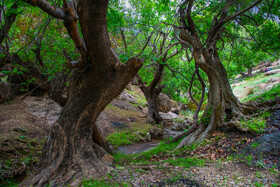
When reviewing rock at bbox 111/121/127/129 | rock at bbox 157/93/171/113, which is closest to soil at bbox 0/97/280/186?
rock at bbox 111/121/127/129

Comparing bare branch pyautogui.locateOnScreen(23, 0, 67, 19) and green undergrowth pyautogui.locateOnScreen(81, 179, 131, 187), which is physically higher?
bare branch pyautogui.locateOnScreen(23, 0, 67, 19)

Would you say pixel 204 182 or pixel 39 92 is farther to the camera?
pixel 39 92

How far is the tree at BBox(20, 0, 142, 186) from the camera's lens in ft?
10.9

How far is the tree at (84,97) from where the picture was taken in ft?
10.9

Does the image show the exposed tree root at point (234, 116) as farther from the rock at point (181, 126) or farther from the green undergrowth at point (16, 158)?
the rock at point (181, 126)

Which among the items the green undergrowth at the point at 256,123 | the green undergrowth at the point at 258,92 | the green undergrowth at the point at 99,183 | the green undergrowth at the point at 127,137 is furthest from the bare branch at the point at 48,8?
the green undergrowth at the point at 258,92

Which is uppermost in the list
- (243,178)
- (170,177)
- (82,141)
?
(82,141)

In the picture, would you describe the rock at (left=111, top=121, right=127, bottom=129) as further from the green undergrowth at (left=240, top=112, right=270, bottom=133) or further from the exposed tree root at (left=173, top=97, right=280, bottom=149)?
the green undergrowth at (left=240, top=112, right=270, bottom=133)

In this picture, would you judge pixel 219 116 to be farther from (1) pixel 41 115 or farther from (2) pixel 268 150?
(1) pixel 41 115

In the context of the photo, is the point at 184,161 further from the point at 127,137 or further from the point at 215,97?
the point at 127,137

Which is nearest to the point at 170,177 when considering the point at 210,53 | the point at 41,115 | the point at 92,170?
the point at 92,170

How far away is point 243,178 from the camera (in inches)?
127

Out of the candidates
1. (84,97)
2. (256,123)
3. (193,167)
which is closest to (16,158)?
(84,97)

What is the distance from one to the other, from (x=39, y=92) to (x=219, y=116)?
11694 millimetres
